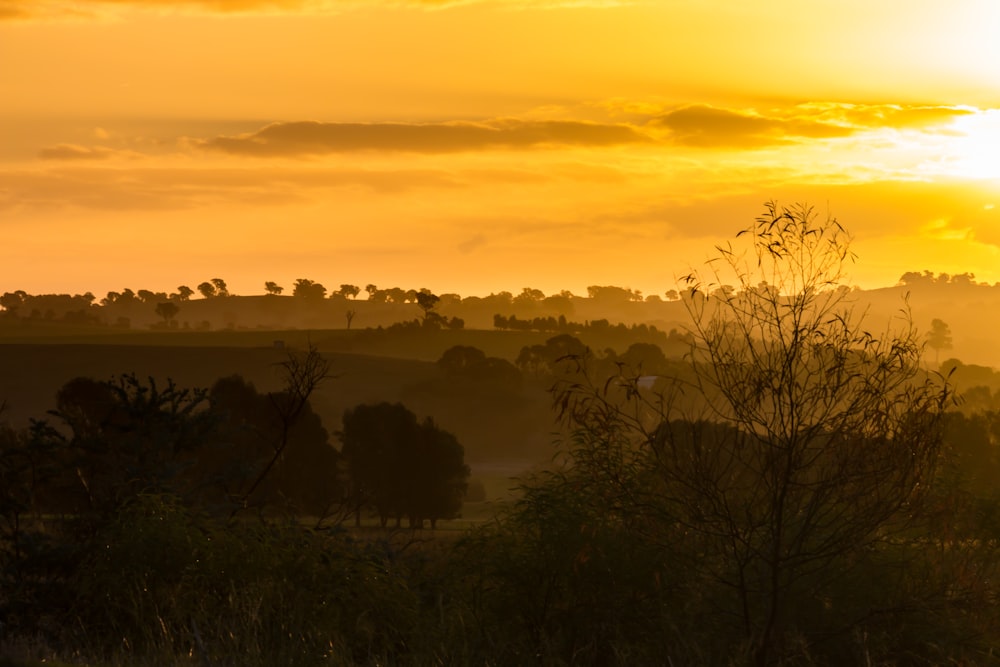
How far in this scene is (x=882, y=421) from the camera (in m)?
15.7

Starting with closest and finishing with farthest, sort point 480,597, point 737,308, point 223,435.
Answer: point 737,308
point 480,597
point 223,435

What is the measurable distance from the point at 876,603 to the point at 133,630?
37.7ft

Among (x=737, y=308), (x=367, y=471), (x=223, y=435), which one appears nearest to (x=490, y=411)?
(x=367, y=471)

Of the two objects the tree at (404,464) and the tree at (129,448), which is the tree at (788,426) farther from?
the tree at (404,464)

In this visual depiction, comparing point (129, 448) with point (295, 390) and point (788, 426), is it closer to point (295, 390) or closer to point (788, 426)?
point (295, 390)

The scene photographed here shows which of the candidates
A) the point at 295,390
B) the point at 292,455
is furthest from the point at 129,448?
the point at 292,455

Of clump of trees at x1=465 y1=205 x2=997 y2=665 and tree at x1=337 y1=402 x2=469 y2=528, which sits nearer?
clump of trees at x1=465 y1=205 x2=997 y2=665

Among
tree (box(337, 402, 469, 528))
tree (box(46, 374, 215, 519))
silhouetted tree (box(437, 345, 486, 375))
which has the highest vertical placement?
tree (box(46, 374, 215, 519))

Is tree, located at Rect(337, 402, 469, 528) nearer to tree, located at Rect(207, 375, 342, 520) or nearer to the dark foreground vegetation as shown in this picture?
tree, located at Rect(207, 375, 342, 520)

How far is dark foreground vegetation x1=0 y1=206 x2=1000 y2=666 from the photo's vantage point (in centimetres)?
1541

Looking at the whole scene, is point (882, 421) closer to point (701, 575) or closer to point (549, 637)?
point (701, 575)

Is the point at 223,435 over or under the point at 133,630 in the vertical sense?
over

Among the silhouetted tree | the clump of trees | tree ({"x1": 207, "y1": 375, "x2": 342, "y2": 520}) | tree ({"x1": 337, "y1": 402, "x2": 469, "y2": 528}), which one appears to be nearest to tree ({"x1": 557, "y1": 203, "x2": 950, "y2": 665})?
the clump of trees

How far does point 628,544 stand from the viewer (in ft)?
66.0
